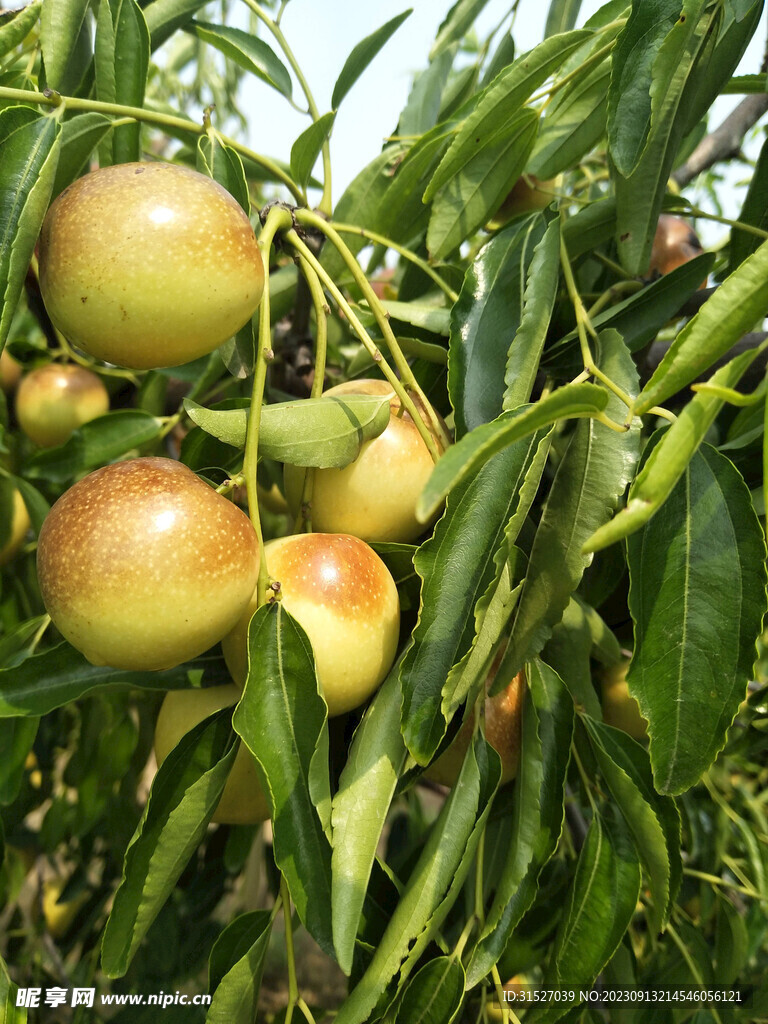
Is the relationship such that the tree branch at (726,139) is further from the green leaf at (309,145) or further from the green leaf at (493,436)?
the green leaf at (493,436)

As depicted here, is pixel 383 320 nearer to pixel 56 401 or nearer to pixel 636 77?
pixel 636 77

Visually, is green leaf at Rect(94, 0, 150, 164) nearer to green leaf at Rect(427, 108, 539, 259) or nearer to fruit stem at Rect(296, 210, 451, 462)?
fruit stem at Rect(296, 210, 451, 462)

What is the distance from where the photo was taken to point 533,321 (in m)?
0.71

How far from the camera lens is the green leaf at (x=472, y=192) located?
88 cm

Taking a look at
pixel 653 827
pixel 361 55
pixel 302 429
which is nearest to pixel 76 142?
pixel 302 429

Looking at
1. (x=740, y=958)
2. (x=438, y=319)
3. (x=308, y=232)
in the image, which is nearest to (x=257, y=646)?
(x=438, y=319)

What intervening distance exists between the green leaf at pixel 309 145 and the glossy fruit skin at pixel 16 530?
2.08 feet

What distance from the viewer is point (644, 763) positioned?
0.76 m

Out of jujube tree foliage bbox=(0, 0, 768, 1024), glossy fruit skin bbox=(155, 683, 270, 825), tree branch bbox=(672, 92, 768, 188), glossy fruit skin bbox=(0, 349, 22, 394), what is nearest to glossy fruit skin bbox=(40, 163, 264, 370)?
jujube tree foliage bbox=(0, 0, 768, 1024)

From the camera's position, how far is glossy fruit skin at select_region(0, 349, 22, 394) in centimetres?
143

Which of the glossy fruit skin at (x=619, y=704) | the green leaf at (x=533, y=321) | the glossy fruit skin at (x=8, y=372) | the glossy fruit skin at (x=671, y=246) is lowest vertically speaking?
the glossy fruit skin at (x=619, y=704)

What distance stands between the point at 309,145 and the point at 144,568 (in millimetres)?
529

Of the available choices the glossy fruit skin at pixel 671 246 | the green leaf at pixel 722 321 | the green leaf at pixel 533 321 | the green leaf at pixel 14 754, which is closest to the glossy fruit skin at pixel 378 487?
the green leaf at pixel 533 321

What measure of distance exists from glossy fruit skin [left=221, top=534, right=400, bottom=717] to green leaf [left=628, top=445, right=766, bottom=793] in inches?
8.1
